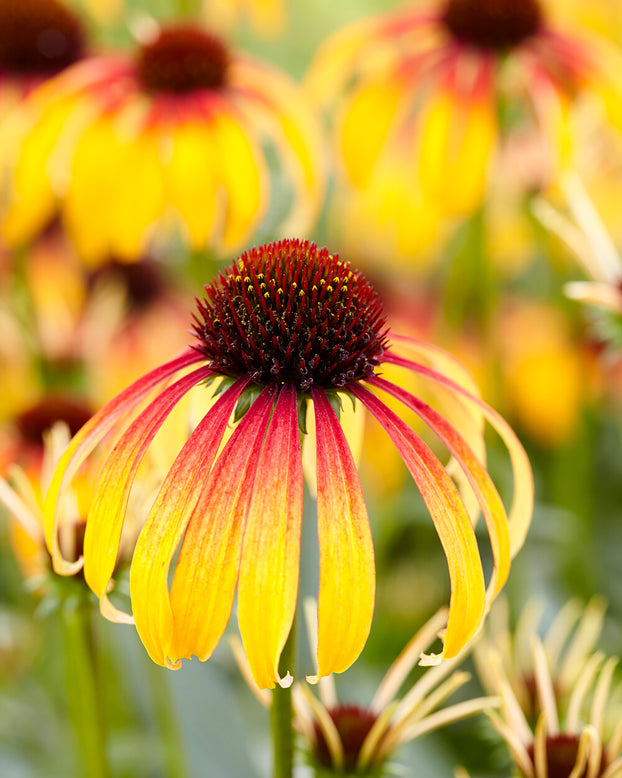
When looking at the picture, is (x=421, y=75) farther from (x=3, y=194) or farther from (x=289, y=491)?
(x=289, y=491)

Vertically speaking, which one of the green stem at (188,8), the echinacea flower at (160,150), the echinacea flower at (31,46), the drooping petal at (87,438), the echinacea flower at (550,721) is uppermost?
the echinacea flower at (31,46)

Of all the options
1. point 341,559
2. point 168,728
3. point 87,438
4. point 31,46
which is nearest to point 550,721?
point 341,559

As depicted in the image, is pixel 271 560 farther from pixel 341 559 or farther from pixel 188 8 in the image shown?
pixel 188 8

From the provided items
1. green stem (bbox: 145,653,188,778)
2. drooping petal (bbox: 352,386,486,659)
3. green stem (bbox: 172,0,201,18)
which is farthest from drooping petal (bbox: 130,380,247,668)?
green stem (bbox: 172,0,201,18)

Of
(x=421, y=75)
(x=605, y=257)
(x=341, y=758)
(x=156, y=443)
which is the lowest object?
(x=341, y=758)

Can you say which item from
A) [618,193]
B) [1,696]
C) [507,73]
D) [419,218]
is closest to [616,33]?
[618,193]

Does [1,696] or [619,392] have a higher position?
[1,696]

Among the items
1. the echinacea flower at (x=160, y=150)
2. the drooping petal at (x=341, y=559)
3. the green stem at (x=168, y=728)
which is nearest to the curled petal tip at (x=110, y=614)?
the drooping petal at (x=341, y=559)

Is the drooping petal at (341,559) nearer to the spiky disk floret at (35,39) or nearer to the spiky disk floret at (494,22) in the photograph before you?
the spiky disk floret at (494,22)
